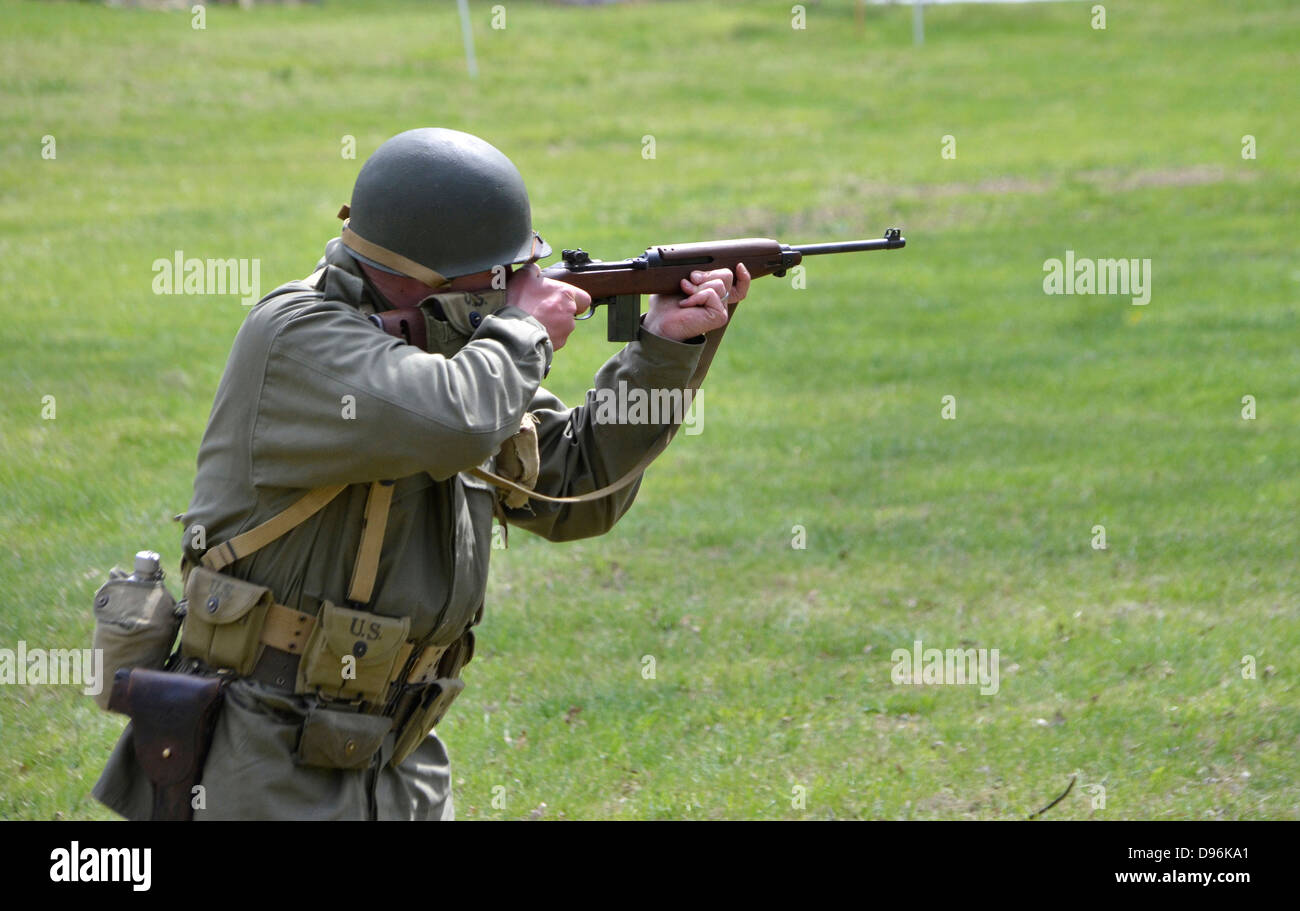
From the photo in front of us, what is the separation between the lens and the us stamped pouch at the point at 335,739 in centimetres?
372

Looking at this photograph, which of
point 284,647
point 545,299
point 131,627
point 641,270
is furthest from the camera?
point 641,270

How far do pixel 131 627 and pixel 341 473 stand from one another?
0.80 m

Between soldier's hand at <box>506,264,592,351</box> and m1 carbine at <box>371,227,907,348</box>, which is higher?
m1 carbine at <box>371,227,907,348</box>

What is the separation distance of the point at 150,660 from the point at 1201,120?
28.5 metres

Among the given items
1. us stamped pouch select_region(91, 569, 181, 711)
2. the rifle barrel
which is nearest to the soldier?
us stamped pouch select_region(91, 569, 181, 711)

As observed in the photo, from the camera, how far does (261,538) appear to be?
144 inches

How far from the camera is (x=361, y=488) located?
371 centimetres

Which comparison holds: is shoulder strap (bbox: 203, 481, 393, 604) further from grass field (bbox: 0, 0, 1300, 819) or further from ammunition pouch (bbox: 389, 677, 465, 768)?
grass field (bbox: 0, 0, 1300, 819)

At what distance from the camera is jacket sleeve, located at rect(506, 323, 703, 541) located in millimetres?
4461

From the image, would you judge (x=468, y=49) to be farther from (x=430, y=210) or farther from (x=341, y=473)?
(x=341, y=473)

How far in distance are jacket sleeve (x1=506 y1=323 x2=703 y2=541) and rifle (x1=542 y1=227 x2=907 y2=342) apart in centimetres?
10

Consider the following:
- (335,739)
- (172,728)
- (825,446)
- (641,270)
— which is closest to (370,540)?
(335,739)

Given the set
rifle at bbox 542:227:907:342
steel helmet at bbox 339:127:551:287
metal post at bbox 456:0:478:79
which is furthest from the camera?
metal post at bbox 456:0:478:79

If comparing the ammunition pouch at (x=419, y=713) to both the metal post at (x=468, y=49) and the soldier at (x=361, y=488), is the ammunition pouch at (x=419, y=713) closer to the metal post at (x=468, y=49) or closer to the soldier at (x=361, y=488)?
the soldier at (x=361, y=488)
